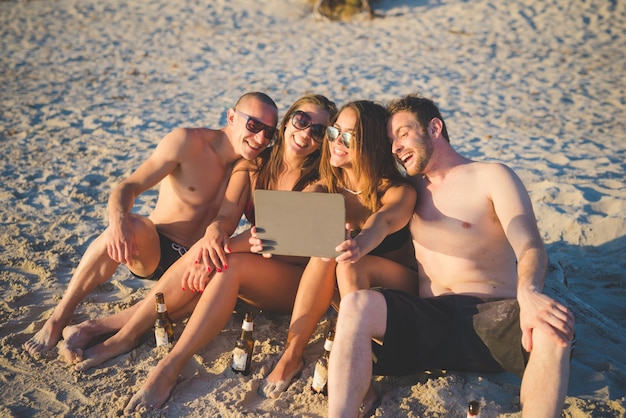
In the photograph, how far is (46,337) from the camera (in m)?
3.76

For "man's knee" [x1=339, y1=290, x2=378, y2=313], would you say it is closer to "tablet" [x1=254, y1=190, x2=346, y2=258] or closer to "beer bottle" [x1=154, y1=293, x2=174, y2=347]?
"tablet" [x1=254, y1=190, x2=346, y2=258]

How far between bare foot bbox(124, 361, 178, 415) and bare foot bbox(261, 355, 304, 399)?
54 cm

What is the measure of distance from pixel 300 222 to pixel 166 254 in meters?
1.40

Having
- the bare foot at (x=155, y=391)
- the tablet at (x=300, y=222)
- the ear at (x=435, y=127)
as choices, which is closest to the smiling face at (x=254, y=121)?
the tablet at (x=300, y=222)

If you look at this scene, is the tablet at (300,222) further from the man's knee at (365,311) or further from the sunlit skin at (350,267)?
the man's knee at (365,311)

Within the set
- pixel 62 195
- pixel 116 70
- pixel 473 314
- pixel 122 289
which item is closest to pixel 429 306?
pixel 473 314

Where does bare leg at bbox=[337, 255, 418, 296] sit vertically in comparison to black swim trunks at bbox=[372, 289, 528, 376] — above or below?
above

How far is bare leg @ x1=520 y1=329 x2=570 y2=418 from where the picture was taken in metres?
2.75

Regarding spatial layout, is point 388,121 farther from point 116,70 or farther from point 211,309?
point 116,70

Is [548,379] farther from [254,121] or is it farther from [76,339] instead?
[76,339]

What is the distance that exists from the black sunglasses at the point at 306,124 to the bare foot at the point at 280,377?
151cm

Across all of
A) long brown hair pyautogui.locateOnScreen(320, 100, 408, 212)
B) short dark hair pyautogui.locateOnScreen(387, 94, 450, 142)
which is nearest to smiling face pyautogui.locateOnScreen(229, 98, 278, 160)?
long brown hair pyautogui.locateOnScreen(320, 100, 408, 212)

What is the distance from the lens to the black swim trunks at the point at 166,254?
420 centimetres

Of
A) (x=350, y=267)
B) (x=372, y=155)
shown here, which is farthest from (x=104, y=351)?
(x=372, y=155)
